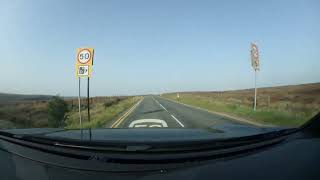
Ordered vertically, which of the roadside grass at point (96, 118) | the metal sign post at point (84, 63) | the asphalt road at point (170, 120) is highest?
the metal sign post at point (84, 63)

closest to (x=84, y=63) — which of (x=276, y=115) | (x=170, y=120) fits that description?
(x=170, y=120)

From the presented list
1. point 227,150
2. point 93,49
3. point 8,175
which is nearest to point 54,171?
point 8,175

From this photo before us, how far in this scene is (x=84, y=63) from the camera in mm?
16359

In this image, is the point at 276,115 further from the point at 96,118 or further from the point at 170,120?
the point at 96,118

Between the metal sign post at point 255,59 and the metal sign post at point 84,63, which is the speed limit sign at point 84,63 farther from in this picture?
the metal sign post at point 255,59

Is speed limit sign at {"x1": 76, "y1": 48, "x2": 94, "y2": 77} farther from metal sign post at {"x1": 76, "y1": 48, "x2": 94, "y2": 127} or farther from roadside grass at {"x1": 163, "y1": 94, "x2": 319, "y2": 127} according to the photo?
roadside grass at {"x1": 163, "y1": 94, "x2": 319, "y2": 127}

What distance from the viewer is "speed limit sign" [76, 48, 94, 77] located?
16.2 metres

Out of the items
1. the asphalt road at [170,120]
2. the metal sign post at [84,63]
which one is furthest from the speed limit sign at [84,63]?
the asphalt road at [170,120]

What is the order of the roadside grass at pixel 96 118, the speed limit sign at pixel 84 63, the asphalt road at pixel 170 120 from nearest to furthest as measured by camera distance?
the speed limit sign at pixel 84 63 → the asphalt road at pixel 170 120 → the roadside grass at pixel 96 118

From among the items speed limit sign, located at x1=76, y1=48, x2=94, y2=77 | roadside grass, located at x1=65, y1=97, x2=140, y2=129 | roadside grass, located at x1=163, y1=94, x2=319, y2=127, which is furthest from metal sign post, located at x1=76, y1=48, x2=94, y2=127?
roadside grass, located at x1=163, y1=94, x2=319, y2=127

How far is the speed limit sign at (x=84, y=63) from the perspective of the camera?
16219 mm

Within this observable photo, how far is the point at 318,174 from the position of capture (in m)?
2.18

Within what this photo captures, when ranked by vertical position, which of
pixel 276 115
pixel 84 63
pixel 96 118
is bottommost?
pixel 96 118

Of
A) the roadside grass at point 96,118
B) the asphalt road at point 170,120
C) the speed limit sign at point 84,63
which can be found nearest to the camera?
the speed limit sign at point 84,63
